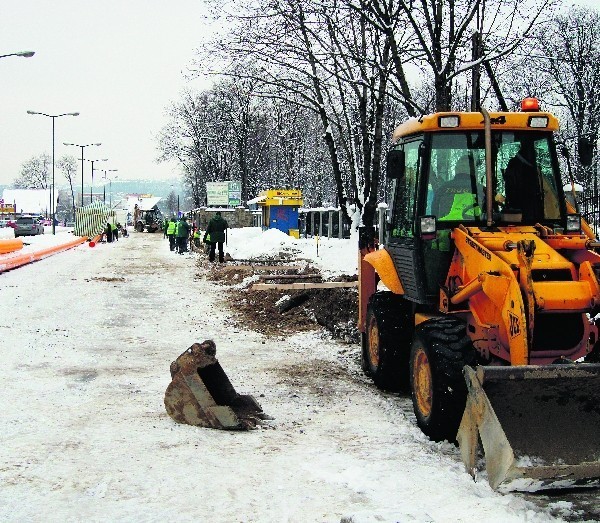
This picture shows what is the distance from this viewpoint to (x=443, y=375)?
5730 millimetres

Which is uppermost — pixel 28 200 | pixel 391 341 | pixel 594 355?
pixel 28 200

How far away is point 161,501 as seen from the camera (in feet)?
15.8

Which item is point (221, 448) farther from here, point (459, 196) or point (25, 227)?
point (25, 227)

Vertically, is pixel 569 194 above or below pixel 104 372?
above

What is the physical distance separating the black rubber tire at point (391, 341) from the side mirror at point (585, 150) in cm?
231

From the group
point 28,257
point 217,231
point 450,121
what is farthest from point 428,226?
point 28,257

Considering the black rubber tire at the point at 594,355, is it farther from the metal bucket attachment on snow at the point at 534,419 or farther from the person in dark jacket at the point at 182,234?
the person in dark jacket at the point at 182,234

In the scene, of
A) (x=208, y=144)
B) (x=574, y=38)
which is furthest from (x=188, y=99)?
(x=574, y=38)

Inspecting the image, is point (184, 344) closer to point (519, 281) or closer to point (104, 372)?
point (104, 372)

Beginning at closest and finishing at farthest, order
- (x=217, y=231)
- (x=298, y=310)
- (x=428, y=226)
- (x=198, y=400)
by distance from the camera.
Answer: (x=198, y=400), (x=428, y=226), (x=298, y=310), (x=217, y=231)

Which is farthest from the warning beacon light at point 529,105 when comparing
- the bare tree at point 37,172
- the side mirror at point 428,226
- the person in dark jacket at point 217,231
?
the bare tree at point 37,172

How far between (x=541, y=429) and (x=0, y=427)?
451 cm

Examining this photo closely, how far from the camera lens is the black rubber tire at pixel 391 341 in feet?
25.2

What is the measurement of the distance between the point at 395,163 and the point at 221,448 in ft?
10.6
